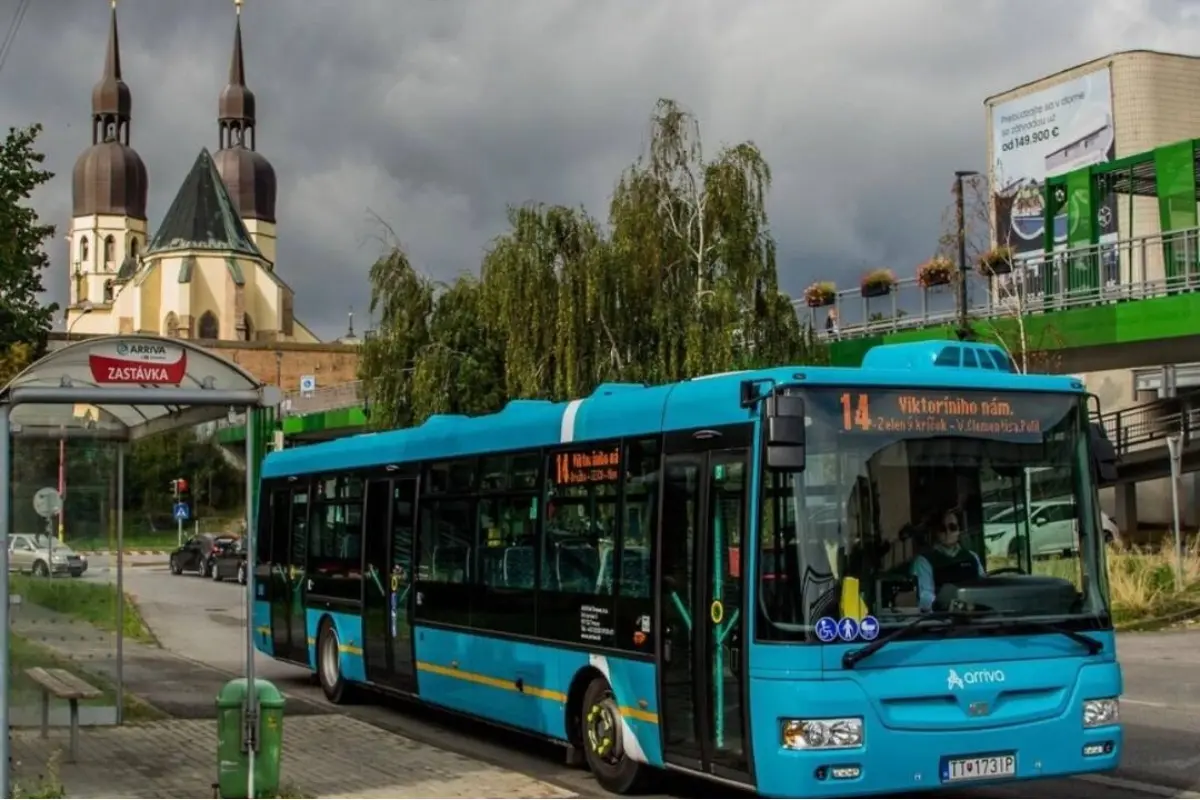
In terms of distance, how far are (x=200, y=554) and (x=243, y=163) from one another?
89.7m

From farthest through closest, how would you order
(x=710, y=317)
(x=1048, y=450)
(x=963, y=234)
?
(x=963, y=234) < (x=710, y=317) < (x=1048, y=450)

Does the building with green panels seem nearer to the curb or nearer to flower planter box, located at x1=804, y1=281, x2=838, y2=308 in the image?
flower planter box, located at x1=804, y1=281, x2=838, y2=308

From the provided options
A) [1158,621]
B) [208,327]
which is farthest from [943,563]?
[208,327]

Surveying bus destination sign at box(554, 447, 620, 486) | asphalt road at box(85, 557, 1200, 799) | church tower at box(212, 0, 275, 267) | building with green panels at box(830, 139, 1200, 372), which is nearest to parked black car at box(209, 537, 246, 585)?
asphalt road at box(85, 557, 1200, 799)

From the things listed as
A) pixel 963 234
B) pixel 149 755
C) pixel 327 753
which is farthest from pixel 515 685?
pixel 963 234

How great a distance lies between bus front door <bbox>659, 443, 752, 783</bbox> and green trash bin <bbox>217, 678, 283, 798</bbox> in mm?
2538

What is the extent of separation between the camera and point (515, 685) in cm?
1169

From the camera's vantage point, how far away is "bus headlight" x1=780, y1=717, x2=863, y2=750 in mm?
8070

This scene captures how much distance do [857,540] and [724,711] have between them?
4.30ft

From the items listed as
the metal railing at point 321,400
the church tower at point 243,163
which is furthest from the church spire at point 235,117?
the metal railing at point 321,400

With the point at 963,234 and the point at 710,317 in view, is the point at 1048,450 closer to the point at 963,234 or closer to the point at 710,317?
the point at 710,317

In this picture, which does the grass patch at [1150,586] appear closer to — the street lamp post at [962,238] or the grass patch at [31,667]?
the street lamp post at [962,238]

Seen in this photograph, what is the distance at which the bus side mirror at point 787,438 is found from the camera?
8.15 metres

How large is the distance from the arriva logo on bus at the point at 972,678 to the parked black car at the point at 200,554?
43.3 m
